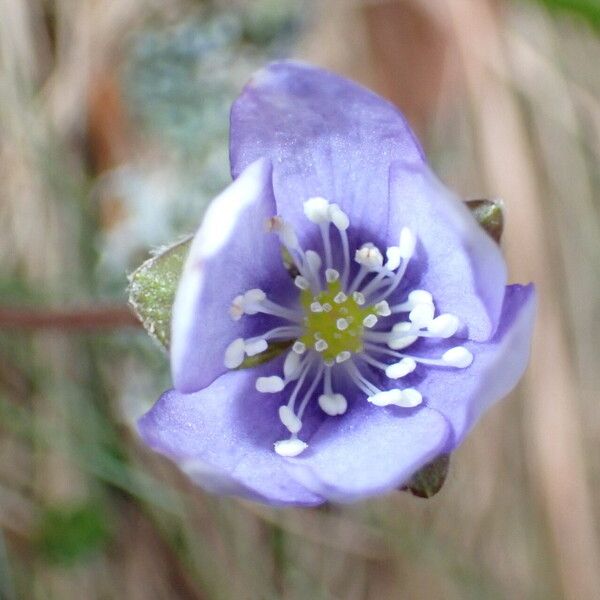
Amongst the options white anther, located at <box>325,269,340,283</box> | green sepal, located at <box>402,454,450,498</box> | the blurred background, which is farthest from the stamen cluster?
the blurred background

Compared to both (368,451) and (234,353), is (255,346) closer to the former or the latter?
(234,353)

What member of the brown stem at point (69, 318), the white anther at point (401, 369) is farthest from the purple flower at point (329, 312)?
the brown stem at point (69, 318)

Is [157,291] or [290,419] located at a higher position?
[157,291]

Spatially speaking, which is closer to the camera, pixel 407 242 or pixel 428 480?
pixel 428 480

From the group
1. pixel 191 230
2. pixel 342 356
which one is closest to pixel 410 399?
pixel 342 356

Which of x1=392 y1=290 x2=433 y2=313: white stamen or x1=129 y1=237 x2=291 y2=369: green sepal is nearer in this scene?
x1=129 y1=237 x2=291 y2=369: green sepal

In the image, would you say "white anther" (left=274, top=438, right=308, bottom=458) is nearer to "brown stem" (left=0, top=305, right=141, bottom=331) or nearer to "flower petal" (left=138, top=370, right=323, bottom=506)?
"flower petal" (left=138, top=370, right=323, bottom=506)

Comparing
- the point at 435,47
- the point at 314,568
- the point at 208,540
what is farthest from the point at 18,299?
the point at 435,47
